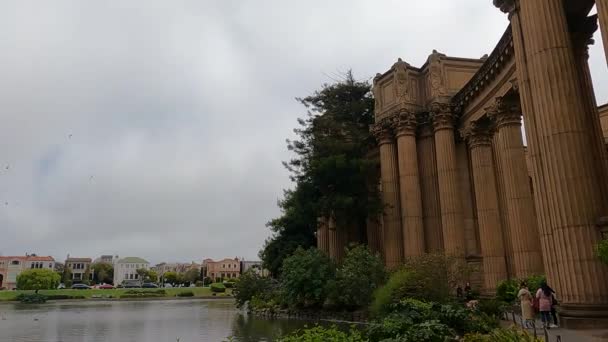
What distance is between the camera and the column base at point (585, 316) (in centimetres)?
1201

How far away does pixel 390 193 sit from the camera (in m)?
29.7

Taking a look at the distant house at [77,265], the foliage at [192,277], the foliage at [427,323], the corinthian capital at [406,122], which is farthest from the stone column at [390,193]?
the distant house at [77,265]

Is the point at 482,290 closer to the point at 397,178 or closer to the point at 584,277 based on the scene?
the point at 397,178

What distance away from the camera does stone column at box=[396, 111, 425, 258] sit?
27.8 m

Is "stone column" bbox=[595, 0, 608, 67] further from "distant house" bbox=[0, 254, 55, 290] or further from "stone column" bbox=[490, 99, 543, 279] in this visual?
"distant house" bbox=[0, 254, 55, 290]

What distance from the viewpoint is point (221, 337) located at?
1814 cm

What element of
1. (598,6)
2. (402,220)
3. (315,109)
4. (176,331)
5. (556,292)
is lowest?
(176,331)

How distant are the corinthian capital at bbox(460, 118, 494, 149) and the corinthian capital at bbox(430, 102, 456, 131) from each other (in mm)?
1385

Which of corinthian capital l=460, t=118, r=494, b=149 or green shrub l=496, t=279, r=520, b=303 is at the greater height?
corinthian capital l=460, t=118, r=494, b=149

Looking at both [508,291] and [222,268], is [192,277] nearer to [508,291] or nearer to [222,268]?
[222,268]

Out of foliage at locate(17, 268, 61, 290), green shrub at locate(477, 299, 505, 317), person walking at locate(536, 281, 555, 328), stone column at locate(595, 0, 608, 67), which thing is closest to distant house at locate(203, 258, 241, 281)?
foliage at locate(17, 268, 61, 290)

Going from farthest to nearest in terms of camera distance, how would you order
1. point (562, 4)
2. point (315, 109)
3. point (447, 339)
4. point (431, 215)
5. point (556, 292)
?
point (315, 109)
point (431, 215)
point (562, 4)
point (556, 292)
point (447, 339)

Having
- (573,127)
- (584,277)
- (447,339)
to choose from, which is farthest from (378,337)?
(573,127)

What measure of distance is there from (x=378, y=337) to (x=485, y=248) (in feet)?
54.3
